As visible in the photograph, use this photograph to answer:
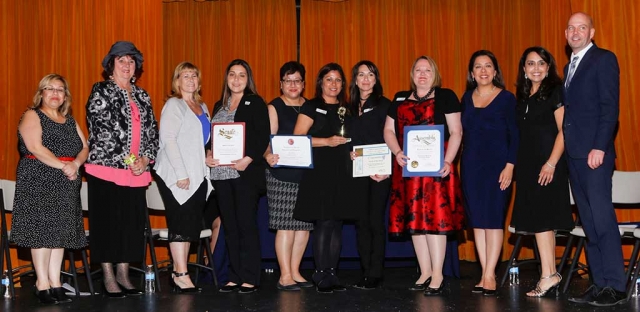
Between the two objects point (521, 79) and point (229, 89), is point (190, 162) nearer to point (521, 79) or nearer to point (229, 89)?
point (229, 89)

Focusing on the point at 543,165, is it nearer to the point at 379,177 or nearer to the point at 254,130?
the point at 379,177

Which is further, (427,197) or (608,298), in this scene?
(427,197)

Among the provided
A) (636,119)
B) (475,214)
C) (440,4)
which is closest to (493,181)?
(475,214)

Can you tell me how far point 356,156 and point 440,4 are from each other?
359 cm

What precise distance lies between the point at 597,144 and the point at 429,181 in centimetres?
122

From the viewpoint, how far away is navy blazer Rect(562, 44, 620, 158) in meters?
5.10

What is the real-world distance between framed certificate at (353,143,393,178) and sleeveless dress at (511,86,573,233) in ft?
3.28

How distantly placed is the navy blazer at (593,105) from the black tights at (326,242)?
6.14 feet

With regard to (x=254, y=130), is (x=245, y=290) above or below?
below

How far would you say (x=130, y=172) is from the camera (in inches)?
225

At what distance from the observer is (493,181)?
5.64 meters

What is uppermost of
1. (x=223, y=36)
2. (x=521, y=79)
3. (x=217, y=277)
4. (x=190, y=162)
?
(x=223, y=36)

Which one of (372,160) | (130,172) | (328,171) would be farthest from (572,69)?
(130,172)

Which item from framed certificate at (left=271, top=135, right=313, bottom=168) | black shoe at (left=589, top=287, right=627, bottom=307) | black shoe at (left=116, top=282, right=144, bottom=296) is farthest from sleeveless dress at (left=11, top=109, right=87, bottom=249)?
black shoe at (left=589, top=287, right=627, bottom=307)
